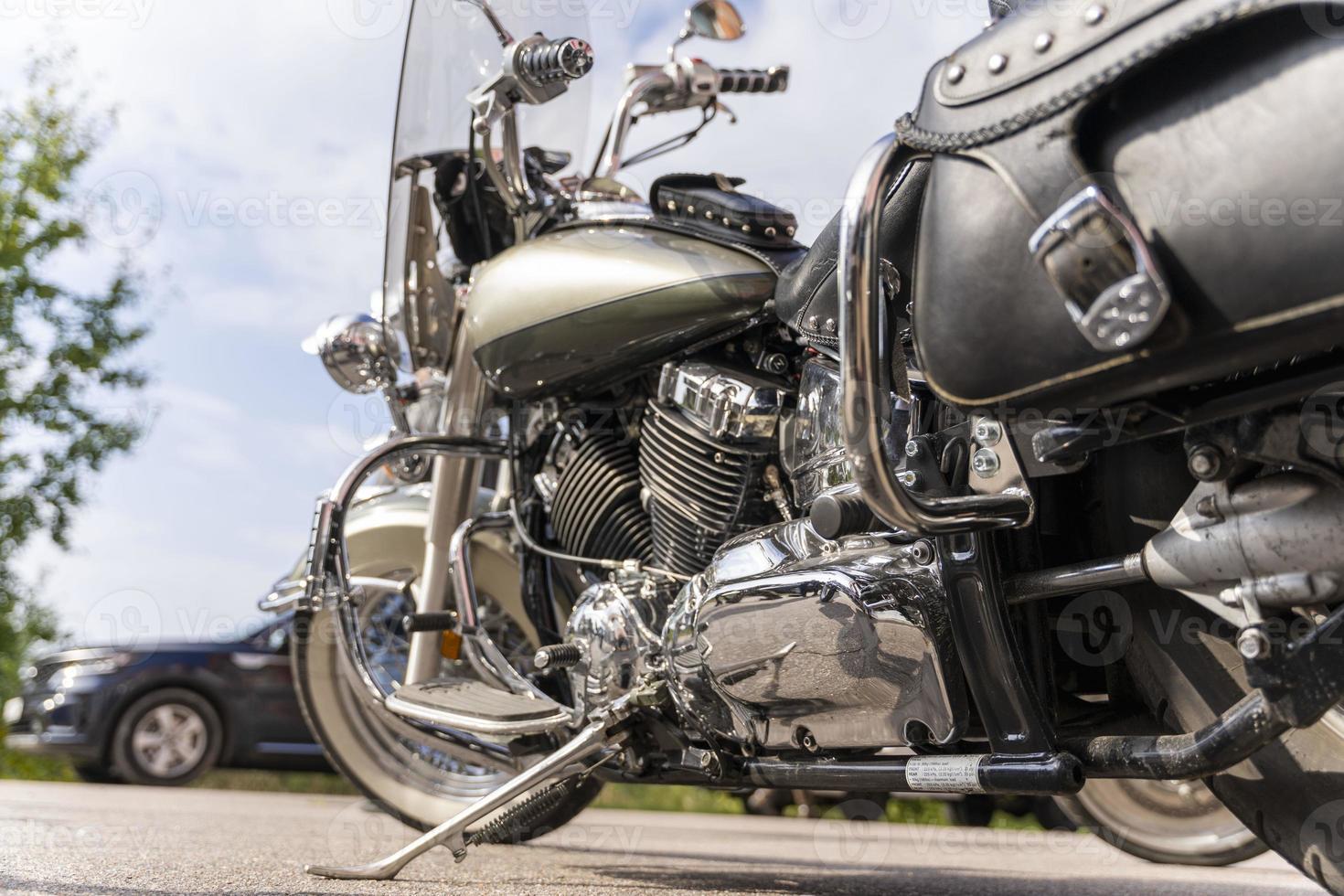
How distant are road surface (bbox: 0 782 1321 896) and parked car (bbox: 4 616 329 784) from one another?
2.11 meters

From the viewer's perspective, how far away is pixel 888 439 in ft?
Result: 5.97

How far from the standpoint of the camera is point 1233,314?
117 cm

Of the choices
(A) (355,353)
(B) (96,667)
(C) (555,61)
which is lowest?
(B) (96,667)

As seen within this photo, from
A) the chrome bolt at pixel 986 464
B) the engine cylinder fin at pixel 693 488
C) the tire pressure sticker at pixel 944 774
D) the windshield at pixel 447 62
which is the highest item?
the windshield at pixel 447 62

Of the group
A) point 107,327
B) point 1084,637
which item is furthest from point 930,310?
point 107,327

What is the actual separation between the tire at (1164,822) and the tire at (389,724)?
1.26 m

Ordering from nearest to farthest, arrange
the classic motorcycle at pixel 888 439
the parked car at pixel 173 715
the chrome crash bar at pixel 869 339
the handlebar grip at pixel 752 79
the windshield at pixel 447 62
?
the classic motorcycle at pixel 888 439 < the chrome crash bar at pixel 869 339 < the windshield at pixel 447 62 < the handlebar grip at pixel 752 79 < the parked car at pixel 173 715

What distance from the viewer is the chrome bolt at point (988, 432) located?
5.65 ft

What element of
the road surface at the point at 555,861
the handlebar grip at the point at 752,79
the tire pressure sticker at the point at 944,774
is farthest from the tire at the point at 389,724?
the tire pressure sticker at the point at 944,774

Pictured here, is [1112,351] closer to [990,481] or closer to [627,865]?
[990,481]

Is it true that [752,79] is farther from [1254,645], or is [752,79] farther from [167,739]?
[167,739]

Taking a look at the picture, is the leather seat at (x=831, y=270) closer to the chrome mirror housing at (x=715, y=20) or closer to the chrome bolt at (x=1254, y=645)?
the chrome bolt at (x=1254, y=645)

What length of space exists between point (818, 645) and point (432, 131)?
6.22 ft

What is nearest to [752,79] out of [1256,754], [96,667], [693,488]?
[693,488]
